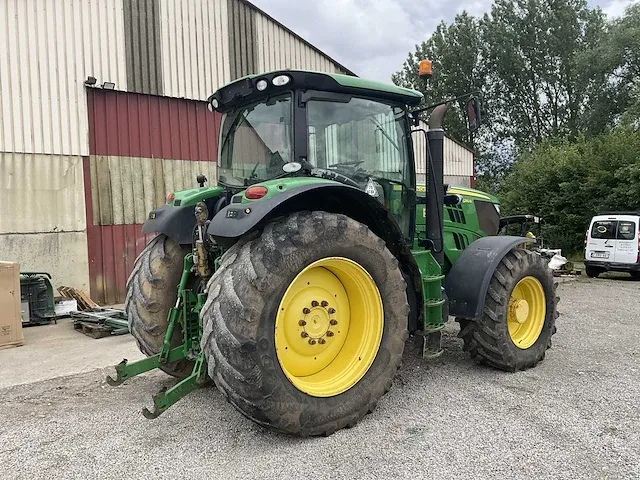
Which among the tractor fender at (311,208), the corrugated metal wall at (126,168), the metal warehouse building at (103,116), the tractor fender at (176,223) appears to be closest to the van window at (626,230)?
the metal warehouse building at (103,116)

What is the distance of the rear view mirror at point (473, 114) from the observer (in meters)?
4.48

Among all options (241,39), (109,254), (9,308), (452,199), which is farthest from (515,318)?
(241,39)

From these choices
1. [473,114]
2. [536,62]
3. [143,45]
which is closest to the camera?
[473,114]

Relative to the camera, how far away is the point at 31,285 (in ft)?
26.6

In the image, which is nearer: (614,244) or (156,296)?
(156,296)

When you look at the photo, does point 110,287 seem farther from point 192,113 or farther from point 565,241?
point 565,241

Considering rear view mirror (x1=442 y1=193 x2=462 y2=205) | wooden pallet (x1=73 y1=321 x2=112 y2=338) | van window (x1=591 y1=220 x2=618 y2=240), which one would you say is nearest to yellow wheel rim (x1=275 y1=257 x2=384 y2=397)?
rear view mirror (x1=442 y1=193 x2=462 y2=205)

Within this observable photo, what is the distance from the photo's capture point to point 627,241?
512 inches

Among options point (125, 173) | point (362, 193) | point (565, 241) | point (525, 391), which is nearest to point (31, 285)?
point (125, 173)

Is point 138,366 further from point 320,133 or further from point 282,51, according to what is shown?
point 282,51

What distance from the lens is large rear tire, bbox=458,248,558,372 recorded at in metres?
4.63

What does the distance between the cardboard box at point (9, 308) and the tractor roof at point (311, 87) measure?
14.0ft

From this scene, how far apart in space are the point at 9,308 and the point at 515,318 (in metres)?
6.03

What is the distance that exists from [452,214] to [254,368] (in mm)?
3141
